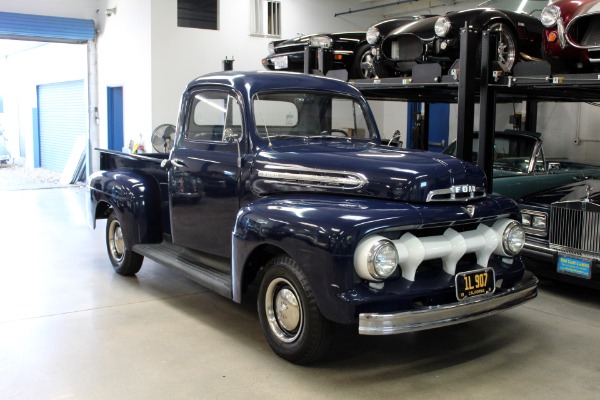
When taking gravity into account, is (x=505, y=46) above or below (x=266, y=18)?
below

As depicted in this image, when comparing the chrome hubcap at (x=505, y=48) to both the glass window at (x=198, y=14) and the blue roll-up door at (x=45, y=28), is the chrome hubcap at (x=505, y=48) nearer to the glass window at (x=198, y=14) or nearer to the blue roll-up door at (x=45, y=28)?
the glass window at (x=198, y=14)

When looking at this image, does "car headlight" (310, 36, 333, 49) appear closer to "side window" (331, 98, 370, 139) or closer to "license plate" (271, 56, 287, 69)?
"license plate" (271, 56, 287, 69)

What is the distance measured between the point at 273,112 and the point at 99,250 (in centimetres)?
366

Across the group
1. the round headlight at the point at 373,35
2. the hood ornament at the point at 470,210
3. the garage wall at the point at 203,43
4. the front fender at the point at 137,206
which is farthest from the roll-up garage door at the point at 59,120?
the hood ornament at the point at 470,210

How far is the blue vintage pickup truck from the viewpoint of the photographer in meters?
3.59

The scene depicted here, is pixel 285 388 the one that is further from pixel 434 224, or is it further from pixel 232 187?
pixel 232 187

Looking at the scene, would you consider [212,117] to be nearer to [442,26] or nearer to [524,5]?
[442,26]

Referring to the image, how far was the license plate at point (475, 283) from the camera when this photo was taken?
3.79 meters

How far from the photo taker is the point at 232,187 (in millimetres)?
4730

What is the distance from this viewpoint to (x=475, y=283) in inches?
152

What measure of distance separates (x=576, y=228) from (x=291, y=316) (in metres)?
2.74

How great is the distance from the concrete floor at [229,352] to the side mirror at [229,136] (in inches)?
55.4

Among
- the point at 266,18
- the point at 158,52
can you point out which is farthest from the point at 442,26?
the point at 266,18

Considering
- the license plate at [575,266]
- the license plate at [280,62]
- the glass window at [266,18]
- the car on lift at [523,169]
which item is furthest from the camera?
the glass window at [266,18]
